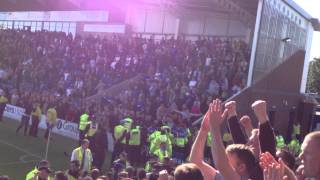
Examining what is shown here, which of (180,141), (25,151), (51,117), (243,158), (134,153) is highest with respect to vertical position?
(243,158)

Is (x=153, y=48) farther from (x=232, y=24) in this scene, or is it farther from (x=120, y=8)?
(x=120, y=8)

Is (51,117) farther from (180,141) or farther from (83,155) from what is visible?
(83,155)

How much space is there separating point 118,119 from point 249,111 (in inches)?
244

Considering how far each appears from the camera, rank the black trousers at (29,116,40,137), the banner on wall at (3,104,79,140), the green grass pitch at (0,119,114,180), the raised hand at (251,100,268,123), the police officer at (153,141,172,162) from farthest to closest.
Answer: the banner on wall at (3,104,79,140), the black trousers at (29,116,40,137), the green grass pitch at (0,119,114,180), the police officer at (153,141,172,162), the raised hand at (251,100,268,123)

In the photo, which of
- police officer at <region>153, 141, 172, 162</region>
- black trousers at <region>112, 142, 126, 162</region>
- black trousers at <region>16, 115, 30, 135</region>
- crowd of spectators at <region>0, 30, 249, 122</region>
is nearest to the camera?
police officer at <region>153, 141, 172, 162</region>

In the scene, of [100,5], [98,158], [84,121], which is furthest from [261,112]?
[100,5]

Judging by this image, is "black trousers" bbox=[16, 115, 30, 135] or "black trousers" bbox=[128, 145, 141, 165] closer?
"black trousers" bbox=[128, 145, 141, 165]

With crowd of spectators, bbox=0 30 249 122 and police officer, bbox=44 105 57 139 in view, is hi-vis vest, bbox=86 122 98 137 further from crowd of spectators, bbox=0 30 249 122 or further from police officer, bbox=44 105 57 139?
crowd of spectators, bbox=0 30 249 122

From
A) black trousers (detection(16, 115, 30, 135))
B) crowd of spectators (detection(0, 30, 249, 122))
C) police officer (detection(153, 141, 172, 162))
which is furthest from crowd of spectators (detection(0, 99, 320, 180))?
black trousers (detection(16, 115, 30, 135))

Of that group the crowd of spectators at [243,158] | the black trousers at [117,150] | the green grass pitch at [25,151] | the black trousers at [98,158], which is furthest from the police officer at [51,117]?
the crowd of spectators at [243,158]

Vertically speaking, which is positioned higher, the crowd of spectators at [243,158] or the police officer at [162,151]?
the crowd of spectators at [243,158]

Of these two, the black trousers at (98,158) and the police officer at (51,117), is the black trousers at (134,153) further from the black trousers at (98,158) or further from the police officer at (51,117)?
the police officer at (51,117)

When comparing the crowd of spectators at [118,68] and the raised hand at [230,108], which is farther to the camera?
the crowd of spectators at [118,68]

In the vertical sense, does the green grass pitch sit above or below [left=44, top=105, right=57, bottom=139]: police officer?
below
